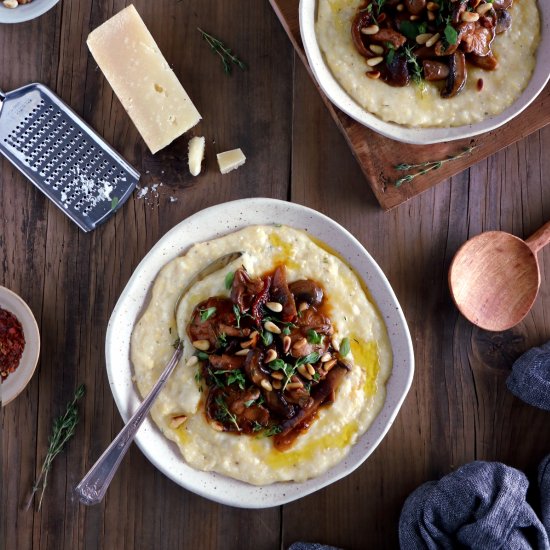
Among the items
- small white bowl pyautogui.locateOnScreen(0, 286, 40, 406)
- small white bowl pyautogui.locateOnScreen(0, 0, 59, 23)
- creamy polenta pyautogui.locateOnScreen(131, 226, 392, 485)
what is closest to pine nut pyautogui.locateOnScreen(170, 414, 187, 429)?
creamy polenta pyautogui.locateOnScreen(131, 226, 392, 485)

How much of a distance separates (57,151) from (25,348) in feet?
3.52

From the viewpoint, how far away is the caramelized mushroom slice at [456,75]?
3094 millimetres

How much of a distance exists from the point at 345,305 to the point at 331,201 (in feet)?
2.22

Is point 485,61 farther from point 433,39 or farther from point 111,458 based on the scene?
point 111,458

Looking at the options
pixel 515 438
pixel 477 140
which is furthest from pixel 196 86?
pixel 515 438

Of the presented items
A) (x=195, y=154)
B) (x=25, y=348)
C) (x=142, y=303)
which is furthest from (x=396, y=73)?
(x=25, y=348)

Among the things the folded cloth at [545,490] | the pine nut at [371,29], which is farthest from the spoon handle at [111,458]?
the folded cloth at [545,490]

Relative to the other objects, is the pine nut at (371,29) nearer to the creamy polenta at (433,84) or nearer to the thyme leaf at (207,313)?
the creamy polenta at (433,84)

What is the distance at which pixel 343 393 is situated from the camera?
10.5ft

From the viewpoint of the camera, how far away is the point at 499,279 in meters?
3.53

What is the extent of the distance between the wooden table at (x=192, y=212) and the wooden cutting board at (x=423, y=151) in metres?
0.19

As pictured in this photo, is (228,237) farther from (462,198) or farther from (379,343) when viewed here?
(462,198)

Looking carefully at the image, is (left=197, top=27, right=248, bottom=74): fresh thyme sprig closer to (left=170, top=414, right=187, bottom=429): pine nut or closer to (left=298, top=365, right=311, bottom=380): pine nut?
(left=298, top=365, right=311, bottom=380): pine nut

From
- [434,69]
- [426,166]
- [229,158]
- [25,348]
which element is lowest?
[426,166]
